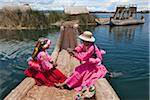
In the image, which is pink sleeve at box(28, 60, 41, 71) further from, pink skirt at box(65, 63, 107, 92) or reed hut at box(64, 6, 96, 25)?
reed hut at box(64, 6, 96, 25)

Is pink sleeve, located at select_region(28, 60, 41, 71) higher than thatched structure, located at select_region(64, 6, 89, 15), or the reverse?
thatched structure, located at select_region(64, 6, 89, 15)

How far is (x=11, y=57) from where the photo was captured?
12875 mm

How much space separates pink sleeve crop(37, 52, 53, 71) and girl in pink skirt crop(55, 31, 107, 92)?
0.56 m

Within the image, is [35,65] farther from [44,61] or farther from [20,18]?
[20,18]

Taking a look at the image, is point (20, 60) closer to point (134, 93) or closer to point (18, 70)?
point (18, 70)

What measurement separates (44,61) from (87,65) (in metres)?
1.09

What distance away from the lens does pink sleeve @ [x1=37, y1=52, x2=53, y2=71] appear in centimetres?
593

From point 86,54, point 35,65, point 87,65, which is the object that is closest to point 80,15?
point 35,65

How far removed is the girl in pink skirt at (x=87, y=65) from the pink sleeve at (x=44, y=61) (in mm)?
560

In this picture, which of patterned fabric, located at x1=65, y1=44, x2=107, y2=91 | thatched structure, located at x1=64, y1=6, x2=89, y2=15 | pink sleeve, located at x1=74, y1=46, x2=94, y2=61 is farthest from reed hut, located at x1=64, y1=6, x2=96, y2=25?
pink sleeve, located at x1=74, y1=46, x2=94, y2=61

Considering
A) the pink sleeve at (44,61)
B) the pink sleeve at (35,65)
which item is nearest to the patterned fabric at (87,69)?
the pink sleeve at (44,61)

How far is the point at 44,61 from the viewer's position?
596 centimetres

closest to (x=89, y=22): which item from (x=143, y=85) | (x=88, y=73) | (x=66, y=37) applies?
(x=66, y=37)

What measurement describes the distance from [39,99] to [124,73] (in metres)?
5.64
